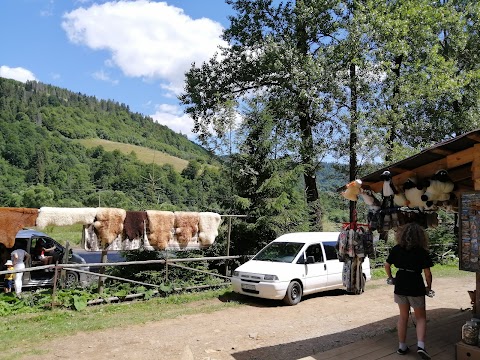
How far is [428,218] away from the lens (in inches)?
253

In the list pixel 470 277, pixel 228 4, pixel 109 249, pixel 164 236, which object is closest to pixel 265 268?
pixel 164 236

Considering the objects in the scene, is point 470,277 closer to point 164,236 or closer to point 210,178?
point 210,178

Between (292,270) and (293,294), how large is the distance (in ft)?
1.98

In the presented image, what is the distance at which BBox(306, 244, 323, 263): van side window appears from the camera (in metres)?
11.0

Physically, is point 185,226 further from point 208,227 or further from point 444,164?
point 444,164

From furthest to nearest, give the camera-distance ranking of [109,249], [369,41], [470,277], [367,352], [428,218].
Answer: [369,41] < [470,277] < [109,249] < [428,218] < [367,352]

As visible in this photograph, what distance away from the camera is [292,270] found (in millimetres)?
10203

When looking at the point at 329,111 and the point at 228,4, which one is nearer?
the point at 329,111

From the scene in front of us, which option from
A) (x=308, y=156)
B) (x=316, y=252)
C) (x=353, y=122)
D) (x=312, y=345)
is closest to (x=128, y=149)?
(x=308, y=156)

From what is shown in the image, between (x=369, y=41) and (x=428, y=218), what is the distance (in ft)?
44.7

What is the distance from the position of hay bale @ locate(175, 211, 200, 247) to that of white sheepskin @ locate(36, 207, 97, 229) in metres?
2.32

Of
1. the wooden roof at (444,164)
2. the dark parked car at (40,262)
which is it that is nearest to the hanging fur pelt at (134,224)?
the dark parked car at (40,262)

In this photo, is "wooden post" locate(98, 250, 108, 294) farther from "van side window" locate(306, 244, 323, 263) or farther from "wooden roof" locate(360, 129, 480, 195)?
"wooden roof" locate(360, 129, 480, 195)

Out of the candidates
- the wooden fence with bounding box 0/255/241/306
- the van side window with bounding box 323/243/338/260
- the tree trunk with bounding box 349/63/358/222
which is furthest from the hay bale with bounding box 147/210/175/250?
the tree trunk with bounding box 349/63/358/222
